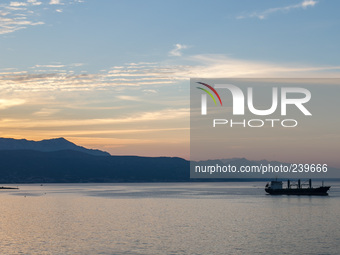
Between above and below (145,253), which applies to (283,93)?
above

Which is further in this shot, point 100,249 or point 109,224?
point 109,224

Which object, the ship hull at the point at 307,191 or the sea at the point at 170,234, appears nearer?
the sea at the point at 170,234

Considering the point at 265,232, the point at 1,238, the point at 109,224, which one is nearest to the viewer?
the point at 1,238

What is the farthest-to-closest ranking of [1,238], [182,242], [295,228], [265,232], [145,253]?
[295,228] < [265,232] < [1,238] < [182,242] < [145,253]

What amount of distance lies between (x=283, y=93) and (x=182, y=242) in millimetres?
39473

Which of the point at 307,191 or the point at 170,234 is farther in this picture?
the point at 307,191

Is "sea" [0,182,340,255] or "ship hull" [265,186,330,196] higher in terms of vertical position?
"ship hull" [265,186,330,196]

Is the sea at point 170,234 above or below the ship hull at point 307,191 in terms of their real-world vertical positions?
below

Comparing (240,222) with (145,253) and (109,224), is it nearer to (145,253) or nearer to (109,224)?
(109,224)

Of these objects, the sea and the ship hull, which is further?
the ship hull

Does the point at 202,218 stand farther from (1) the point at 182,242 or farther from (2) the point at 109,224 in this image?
(1) the point at 182,242

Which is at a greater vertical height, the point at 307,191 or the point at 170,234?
the point at 307,191

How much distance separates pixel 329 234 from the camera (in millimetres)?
Answer: 72125

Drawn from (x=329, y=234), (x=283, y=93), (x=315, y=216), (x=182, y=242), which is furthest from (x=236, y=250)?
(x=315, y=216)
